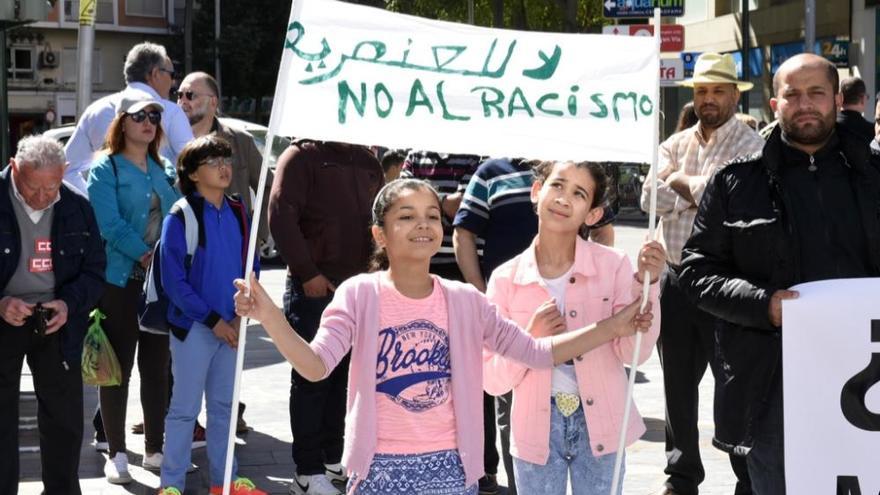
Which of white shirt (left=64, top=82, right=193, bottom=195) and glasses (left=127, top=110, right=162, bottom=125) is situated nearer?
glasses (left=127, top=110, right=162, bottom=125)

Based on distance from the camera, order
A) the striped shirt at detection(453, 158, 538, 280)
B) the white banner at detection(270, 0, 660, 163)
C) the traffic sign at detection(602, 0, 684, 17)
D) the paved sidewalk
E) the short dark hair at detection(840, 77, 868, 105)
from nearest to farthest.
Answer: the white banner at detection(270, 0, 660, 163) → the striped shirt at detection(453, 158, 538, 280) → the paved sidewalk → the short dark hair at detection(840, 77, 868, 105) → the traffic sign at detection(602, 0, 684, 17)

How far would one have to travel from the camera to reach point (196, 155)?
6832 millimetres

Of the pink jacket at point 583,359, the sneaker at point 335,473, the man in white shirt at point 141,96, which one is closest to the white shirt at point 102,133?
the man in white shirt at point 141,96

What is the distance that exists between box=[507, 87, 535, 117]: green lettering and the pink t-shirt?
2.23 ft

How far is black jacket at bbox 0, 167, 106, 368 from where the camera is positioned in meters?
6.24

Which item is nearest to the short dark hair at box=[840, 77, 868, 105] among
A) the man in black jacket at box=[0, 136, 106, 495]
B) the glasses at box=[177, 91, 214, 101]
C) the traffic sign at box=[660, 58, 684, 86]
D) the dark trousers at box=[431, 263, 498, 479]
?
the dark trousers at box=[431, 263, 498, 479]

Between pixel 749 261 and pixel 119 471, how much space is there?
4044 millimetres

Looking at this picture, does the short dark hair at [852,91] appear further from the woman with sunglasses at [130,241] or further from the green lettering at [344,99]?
the green lettering at [344,99]

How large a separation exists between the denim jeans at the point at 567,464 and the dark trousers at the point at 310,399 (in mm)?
2502

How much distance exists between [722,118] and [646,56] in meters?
2.20

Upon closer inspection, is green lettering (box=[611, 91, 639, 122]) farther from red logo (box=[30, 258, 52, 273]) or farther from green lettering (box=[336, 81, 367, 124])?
red logo (box=[30, 258, 52, 273])

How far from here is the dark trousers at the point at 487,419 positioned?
23.1 ft

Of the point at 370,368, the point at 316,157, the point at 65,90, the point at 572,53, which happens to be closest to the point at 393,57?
the point at 572,53

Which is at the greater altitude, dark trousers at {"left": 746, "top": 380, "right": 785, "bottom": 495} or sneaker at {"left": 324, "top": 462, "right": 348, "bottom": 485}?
dark trousers at {"left": 746, "top": 380, "right": 785, "bottom": 495}
